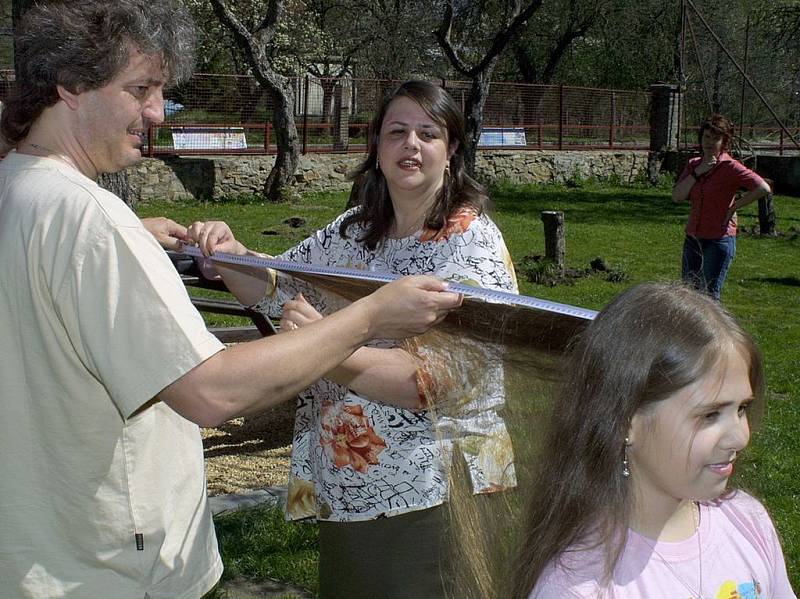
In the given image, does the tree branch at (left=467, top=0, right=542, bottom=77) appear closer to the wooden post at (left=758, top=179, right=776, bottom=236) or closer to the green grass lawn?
the green grass lawn

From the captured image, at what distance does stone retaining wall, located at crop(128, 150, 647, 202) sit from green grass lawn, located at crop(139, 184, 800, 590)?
61cm

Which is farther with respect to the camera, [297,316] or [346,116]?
[346,116]

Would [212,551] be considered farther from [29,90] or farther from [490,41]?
[490,41]

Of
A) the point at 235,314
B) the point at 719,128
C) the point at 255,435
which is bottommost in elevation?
the point at 255,435

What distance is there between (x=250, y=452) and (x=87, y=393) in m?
4.35

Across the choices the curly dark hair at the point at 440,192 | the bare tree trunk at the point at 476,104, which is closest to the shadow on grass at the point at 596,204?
the bare tree trunk at the point at 476,104

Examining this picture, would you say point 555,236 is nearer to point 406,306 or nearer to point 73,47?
point 406,306

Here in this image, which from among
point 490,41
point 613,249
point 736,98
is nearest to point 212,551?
point 613,249

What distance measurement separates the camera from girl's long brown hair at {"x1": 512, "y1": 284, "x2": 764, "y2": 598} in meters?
1.88

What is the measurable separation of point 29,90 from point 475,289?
1030 millimetres

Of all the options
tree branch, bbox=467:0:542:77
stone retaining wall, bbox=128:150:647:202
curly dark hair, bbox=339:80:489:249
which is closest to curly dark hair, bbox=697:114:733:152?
curly dark hair, bbox=339:80:489:249

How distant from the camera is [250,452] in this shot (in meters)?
6.24

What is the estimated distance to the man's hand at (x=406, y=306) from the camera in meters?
2.13

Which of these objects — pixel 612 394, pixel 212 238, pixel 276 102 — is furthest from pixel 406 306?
pixel 276 102
